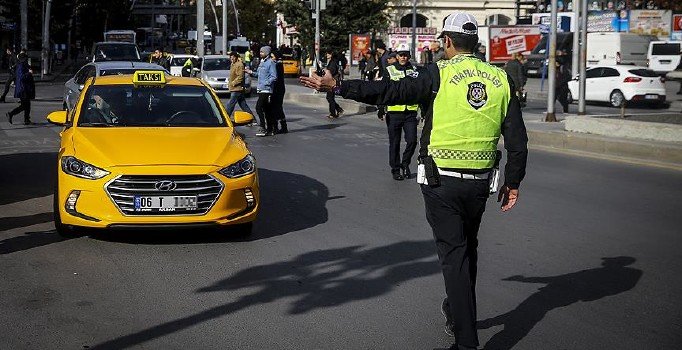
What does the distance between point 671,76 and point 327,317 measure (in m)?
40.3

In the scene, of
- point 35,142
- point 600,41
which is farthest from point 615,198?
point 600,41

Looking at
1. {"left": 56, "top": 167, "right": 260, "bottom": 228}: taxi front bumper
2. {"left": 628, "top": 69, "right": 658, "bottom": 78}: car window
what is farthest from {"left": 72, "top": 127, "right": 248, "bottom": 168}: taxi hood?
{"left": 628, "top": 69, "right": 658, "bottom": 78}: car window

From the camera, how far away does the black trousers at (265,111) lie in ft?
67.8

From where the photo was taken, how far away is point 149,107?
1034 centimetres

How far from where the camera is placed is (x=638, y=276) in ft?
26.0

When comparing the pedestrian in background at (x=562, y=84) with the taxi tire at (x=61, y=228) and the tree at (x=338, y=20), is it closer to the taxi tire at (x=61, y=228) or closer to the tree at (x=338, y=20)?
the taxi tire at (x=61, y=228)

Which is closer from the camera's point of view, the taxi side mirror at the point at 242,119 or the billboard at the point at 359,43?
the taxi side mirror at the point at 242,119

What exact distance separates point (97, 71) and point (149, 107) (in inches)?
406

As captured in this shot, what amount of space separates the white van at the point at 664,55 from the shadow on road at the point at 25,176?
38.4 meters

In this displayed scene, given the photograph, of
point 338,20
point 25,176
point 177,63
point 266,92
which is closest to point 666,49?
point 338,20

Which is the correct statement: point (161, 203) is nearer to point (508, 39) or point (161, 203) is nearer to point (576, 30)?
point (576, 30)

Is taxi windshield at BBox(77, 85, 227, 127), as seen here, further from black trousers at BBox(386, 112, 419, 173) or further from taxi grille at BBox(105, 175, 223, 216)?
black trousers at BBox(386, 112, 419, 173)

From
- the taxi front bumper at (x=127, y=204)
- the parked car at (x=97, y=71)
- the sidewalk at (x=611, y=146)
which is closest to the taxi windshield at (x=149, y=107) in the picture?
the taxi front bumper at (x=127, y=204)

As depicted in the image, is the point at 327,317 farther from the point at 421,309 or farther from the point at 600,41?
the point at 600,41
